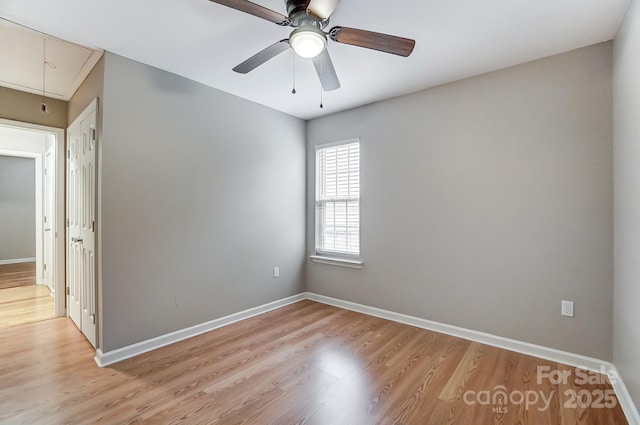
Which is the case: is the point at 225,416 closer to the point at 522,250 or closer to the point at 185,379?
the point at 185,379

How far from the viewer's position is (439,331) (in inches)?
119

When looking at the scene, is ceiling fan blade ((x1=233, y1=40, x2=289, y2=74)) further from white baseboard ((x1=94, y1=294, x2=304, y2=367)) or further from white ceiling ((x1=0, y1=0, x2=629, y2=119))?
white baseboard ((x1=94, y1=294, x2=304, y2=367))

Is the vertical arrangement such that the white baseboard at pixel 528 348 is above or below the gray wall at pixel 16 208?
below

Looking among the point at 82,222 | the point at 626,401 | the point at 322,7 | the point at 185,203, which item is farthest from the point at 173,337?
the point at 626,401

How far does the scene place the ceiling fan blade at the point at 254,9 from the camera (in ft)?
5.00

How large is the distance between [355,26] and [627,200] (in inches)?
84.0

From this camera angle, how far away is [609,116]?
2.22 meters

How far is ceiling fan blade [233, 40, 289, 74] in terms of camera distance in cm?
191

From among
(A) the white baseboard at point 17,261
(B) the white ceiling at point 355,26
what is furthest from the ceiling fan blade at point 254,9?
(A) the white baseboard at point 17,261

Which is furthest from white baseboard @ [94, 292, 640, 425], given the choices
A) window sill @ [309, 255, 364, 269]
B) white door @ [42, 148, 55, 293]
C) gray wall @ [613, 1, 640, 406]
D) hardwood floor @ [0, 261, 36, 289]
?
hardwood floor @ [0, 261, 36, 289]

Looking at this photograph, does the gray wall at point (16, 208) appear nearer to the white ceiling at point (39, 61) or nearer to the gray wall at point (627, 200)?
the white ceiling at point (39, 61)

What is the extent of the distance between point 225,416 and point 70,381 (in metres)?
1.29

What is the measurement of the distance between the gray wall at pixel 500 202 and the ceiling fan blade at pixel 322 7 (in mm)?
1825

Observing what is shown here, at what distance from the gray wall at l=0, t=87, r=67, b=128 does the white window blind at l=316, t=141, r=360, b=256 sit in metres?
3.09
